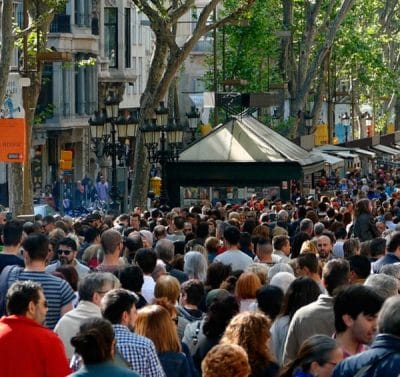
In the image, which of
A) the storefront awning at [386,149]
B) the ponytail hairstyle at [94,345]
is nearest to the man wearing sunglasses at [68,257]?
the ponytail hairstyle at [94,345]

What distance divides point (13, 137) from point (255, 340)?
1716 centimetres

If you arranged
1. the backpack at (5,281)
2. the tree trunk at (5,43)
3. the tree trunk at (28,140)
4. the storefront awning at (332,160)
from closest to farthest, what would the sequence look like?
1. the backpack at (5,281)
2. the tree trunk at (5,43)
3. the tree trunk at (28,140)
4. the storefront awning at (332,160)

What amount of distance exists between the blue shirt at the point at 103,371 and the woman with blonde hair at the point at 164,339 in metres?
1.66

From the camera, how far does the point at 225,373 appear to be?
840 cm

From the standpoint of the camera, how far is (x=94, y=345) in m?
8.37

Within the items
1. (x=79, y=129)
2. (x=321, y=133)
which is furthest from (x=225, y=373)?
(x=321, y=133)

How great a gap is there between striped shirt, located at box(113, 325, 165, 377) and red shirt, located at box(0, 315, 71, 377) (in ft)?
1.11

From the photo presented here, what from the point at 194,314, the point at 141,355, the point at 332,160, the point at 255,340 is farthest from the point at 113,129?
the point at 141,355

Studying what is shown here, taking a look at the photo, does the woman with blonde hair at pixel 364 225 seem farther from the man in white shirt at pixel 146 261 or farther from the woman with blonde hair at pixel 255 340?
the woman with blonde hair at pixel 255 340

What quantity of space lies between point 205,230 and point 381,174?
40731 millimetres

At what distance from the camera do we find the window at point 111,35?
6269cm

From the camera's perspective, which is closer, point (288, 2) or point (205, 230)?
point (205, 230)

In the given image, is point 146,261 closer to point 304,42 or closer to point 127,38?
point 304,42

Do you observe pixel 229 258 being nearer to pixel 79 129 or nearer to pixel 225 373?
pixel 225 373
